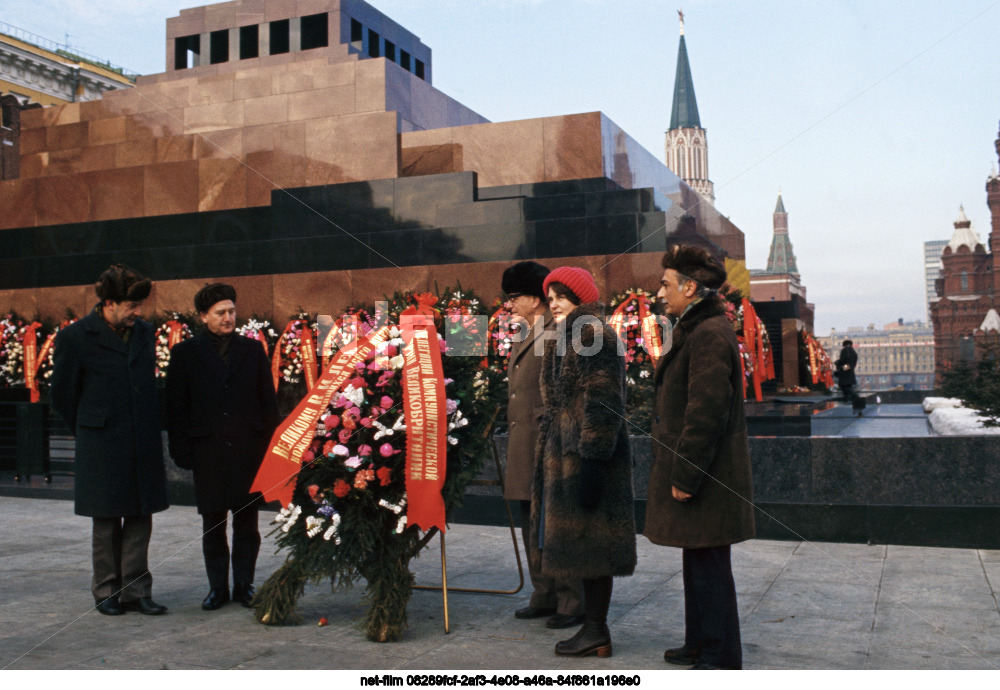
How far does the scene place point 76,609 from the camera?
16.4 feet

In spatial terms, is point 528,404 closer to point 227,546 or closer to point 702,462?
point 702,462

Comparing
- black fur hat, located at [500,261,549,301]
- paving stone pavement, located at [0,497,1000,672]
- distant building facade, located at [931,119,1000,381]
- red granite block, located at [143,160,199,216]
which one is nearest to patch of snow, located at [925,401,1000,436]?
paving stone pavement, located at [0,497,1000,672]

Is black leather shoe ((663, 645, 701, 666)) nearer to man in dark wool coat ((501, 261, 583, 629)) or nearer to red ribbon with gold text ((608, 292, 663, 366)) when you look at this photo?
man in dark wool coat ((501, 261, 583, 629))

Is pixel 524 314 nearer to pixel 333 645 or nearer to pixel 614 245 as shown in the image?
pixel 333 645

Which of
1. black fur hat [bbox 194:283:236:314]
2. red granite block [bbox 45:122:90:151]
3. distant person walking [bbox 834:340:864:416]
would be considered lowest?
distant person walking [bbox 834:340:864:416]

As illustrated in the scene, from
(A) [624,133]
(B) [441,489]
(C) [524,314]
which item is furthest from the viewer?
(A) [624,133]

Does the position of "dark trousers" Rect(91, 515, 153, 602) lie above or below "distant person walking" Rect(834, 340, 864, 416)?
below

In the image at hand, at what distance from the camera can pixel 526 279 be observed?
4.83m

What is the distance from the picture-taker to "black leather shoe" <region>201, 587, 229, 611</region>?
195 inches

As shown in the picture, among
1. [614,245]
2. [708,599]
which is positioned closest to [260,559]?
[708,599]

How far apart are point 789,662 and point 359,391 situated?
2.40m

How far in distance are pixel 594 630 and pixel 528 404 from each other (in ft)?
4.32

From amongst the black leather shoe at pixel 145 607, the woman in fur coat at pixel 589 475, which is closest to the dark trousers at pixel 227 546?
the black leather shoe at pixel 145 607

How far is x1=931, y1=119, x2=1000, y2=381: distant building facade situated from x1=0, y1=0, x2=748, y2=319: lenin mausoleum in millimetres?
60301
